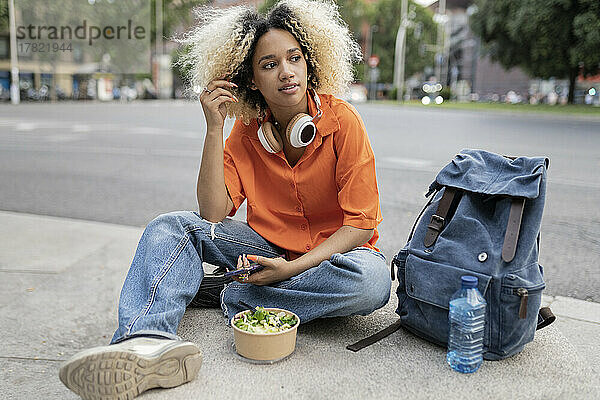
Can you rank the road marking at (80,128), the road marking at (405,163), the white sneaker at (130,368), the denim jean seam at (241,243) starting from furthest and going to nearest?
the road marking at (80,128)
the road marking at (405,163)
the denim jean seam at (241,243)
the white sneaker at (130,368)

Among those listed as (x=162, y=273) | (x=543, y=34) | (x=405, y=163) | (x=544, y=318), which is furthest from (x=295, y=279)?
(x=543, y=34)

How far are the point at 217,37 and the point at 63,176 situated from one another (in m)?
5.98

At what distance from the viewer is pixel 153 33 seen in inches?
1853

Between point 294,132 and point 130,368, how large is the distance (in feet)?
3.71

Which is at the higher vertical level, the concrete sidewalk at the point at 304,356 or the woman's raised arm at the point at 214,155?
the woman's raised arm at the point at 214,155

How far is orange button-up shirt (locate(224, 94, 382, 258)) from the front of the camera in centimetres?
253

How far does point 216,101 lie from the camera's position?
2600mm

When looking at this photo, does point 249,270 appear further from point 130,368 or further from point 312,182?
point 130,368

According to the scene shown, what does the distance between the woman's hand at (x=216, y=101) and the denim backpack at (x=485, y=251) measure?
969mm

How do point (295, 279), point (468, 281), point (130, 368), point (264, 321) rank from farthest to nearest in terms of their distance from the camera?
point (295, 279) < point (264, 321) < point (468, 281) < point (130, 368)

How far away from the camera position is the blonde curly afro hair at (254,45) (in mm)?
2674

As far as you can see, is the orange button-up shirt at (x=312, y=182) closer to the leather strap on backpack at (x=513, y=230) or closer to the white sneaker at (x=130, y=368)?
the leather strap on backpack at (x=513, y=230)

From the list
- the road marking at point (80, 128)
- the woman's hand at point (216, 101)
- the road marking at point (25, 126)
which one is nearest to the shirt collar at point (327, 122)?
the woman's hand at point (216, 101)

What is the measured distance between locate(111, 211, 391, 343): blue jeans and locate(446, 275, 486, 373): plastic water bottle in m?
0.38
